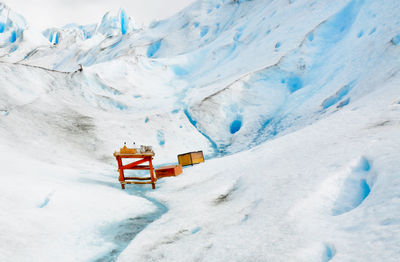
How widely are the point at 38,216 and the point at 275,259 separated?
4.99 meters

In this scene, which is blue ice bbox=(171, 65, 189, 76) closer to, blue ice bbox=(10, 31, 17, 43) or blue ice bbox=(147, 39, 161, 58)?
blue ice bbox=(147, 39, 161, 58)

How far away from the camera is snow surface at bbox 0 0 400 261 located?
4.22m

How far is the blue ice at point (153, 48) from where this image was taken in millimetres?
36094

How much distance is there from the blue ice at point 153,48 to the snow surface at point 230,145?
35.1 feet

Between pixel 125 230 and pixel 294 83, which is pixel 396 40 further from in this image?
→ pixel 125 230

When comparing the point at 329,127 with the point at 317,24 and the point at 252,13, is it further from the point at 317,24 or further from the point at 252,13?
the point at 252,13

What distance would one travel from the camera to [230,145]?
15430mm

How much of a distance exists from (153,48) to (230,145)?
2557cm

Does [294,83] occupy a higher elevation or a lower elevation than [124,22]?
lower

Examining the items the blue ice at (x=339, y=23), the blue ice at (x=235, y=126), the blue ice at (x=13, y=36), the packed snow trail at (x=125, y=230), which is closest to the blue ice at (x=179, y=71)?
the blue ice at (x=235, y=126)

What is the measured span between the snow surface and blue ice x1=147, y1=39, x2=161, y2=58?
421 inches

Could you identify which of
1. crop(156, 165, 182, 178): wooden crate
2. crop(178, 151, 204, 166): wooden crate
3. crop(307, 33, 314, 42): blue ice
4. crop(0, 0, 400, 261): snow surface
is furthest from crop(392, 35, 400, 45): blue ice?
crop(156, 165, 182, 178): wooden crate

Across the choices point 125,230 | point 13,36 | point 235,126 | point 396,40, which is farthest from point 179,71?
point 13,36

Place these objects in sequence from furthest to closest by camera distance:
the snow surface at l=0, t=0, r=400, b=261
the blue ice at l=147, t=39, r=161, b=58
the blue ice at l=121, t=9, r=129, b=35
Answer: the blue ice at l=121, t=9, r=129, b=35
the blue ice at l=147, t=39, r=161, b=58
the snow surface at l=0, t=0, r=400, b=261
